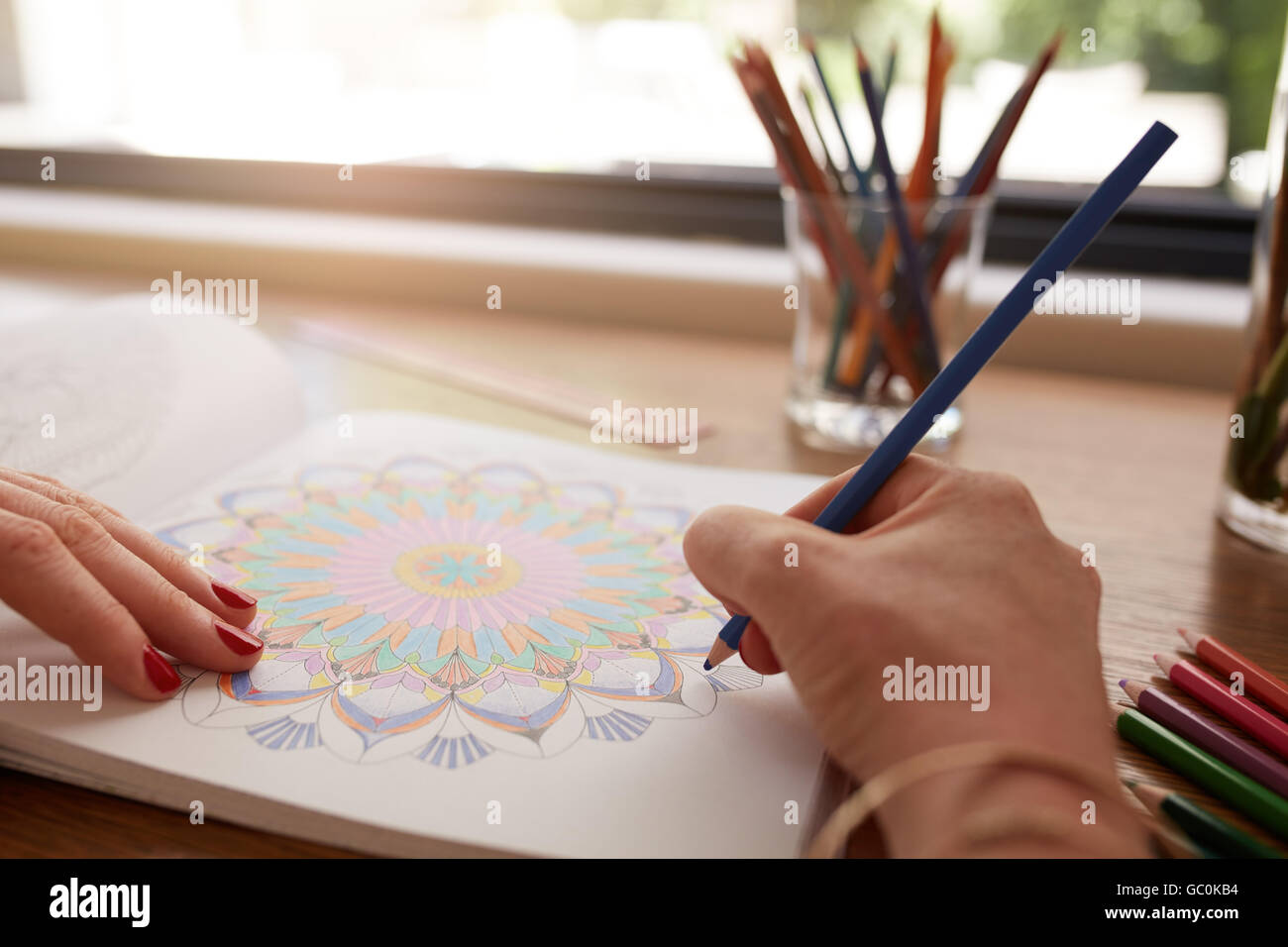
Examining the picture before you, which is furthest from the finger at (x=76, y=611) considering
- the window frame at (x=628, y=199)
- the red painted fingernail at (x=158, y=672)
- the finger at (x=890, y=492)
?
the window frame at (x=628, y=199)

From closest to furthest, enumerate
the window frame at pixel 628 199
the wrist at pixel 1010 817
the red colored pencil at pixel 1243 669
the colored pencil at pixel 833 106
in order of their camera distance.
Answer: the wrist at pixel 1010 817, the red colored pencil at pixel 1243 669, the colored pencil at pixel 833 106, the window frame at pixel 628 199

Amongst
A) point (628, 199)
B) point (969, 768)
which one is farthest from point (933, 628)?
point (628, 199)

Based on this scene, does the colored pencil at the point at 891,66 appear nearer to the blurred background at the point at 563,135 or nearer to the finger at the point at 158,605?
the blurred background at the point at 563,135

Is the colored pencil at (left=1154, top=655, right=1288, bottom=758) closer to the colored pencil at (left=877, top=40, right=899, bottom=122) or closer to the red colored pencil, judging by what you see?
the red colored pencil

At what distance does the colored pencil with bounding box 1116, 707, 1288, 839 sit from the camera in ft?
1.02

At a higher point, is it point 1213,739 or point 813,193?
point 813,193

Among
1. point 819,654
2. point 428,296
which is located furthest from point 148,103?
point 819,654

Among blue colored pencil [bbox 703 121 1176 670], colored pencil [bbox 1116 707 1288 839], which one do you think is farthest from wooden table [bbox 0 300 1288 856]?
blue colored pencil [bbox 703 121 1176 670]

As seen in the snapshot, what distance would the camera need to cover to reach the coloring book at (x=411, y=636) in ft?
1.03

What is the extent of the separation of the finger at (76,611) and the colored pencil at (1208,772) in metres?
0.35

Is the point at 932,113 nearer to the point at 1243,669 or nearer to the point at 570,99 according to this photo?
the point at 1243,669

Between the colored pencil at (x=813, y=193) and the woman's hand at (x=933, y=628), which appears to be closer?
the woman's hand at (x=933, y=628)

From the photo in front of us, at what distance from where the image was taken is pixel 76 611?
358 millimetres

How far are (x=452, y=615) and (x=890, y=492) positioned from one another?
0.19 metres
